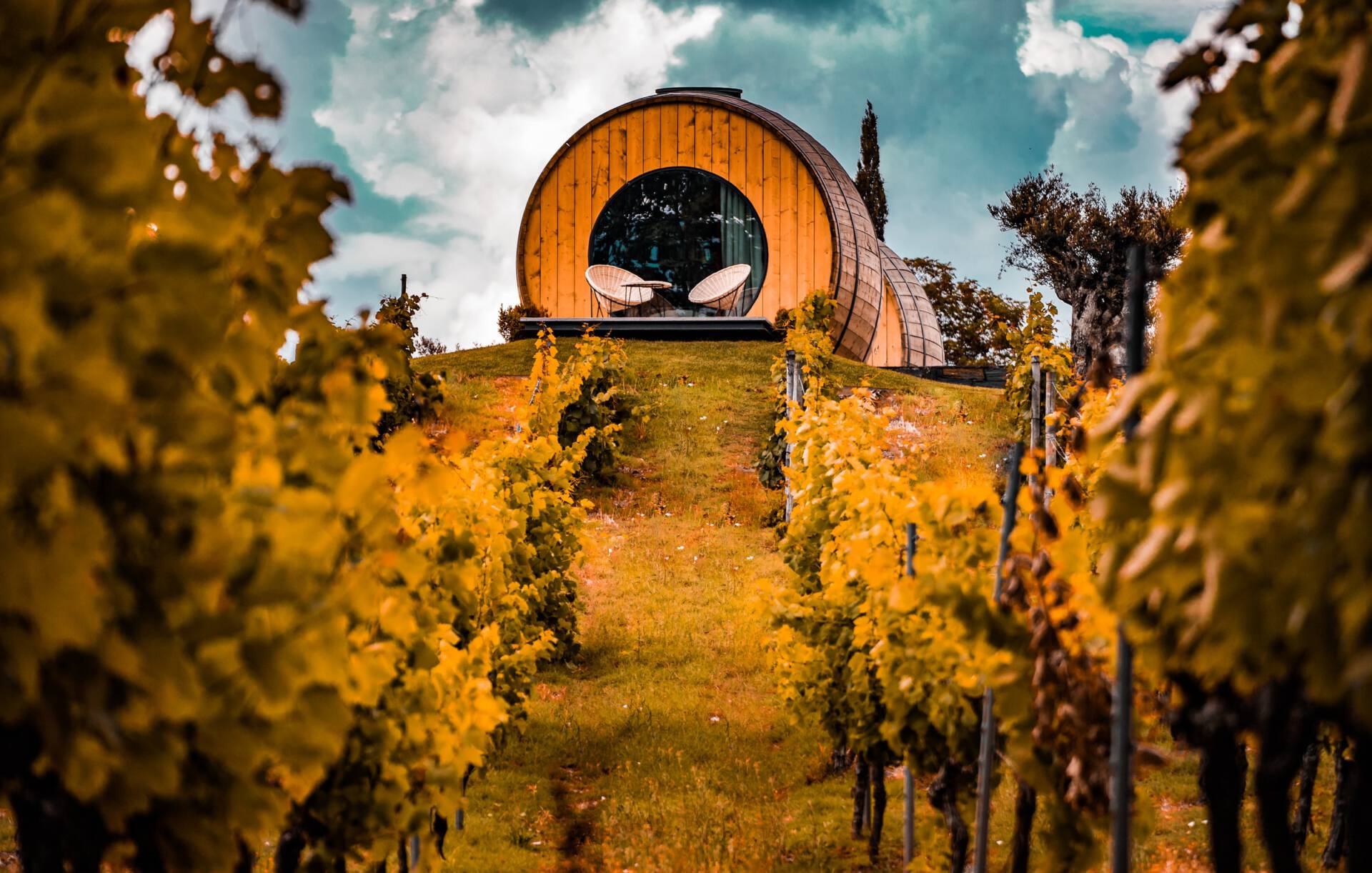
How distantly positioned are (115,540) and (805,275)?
20.3m

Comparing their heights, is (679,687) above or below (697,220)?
below

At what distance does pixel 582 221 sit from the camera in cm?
2222

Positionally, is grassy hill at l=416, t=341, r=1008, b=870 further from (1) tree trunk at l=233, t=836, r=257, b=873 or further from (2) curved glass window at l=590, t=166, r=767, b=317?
(2) curved glass window at l=590, t=166, r=767, b=317

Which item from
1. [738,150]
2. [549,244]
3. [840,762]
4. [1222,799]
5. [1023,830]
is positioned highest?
[738,150]

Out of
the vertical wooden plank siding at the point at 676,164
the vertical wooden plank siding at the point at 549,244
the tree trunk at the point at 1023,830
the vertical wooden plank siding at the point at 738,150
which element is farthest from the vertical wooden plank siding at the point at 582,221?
the tree trunk at the point at 1023,830

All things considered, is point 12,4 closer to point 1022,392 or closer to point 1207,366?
point 1207,366

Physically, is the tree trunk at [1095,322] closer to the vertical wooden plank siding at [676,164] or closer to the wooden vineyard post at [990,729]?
the vertical wooden plank siding at [676,164]

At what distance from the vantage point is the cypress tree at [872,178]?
37.5m

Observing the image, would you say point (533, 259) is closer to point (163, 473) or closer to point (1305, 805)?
point (1305, 805)

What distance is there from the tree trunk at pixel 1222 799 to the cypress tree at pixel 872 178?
36.5m

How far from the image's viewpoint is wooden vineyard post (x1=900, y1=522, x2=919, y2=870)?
4.43 m

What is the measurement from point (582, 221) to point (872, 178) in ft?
61.4

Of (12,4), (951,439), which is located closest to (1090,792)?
(12,4)

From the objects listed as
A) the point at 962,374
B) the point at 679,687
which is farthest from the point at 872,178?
the point at 679,687
